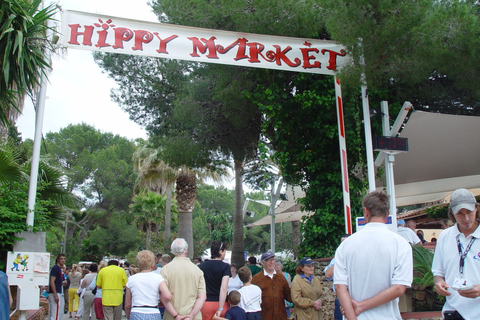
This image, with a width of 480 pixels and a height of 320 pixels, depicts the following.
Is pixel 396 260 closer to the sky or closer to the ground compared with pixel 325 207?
closer to the ground

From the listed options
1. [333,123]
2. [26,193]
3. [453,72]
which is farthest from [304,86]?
[26,193]

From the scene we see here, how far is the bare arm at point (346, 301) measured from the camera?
2953mm

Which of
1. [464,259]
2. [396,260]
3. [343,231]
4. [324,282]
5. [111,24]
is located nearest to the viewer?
[396,260]

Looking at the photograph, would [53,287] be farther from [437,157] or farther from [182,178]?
[182,178]

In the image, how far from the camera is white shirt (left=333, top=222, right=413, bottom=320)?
295 centimetres

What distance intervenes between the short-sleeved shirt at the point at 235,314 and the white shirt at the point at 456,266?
3075mm

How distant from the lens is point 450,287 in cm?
321

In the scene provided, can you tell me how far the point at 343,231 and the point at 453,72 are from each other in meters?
4.18

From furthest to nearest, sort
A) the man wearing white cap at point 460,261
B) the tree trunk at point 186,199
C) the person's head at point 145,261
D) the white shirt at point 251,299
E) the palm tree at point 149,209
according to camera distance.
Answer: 1. the palm tree at point 149,209
2. the tree trunk at point 186,199
3. the white shirt at point 251,299
4. the person's head at point 145,261
5. the man wearing white cap at point 460,261

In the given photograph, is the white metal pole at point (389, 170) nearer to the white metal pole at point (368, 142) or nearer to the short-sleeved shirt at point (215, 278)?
the white metal pole at point (368, 142)

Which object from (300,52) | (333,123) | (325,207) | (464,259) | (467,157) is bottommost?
(464,259)

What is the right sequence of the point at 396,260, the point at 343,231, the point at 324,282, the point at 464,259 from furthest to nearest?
the point at 343,231
the point at 324,282
the point at 464,259
the point at 396,260

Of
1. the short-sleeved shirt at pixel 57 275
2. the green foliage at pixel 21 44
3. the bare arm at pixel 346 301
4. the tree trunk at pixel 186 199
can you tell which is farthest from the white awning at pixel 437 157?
the tree trunk at pixel 186 199

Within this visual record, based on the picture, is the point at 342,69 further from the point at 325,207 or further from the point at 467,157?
the point at 467,157
